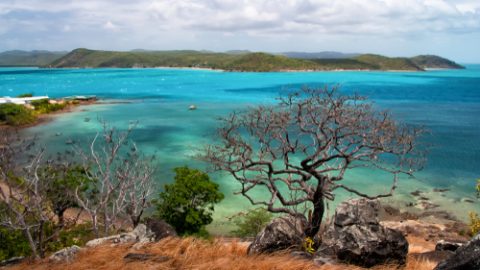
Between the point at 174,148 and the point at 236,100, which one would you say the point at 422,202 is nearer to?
the point at 174,148

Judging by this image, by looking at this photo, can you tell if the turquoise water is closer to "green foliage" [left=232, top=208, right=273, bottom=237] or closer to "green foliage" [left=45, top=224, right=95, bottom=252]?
"green foliage" [left=232, top=208, right=273, bottom=237]

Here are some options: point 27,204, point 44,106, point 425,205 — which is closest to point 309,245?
point 27,204

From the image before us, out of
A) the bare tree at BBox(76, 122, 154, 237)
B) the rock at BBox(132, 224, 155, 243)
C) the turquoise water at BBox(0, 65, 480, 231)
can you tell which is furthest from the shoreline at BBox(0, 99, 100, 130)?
the rock at BBox(132, 224, 155, 243)

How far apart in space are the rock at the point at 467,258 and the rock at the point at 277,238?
4.84m

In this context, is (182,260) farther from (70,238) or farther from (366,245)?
(70,238)

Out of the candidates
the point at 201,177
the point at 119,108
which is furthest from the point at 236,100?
the point at 201,177

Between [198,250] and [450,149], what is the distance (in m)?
46.1

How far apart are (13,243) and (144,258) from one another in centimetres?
1242

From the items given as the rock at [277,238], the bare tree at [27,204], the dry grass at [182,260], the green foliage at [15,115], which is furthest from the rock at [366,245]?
the green foliage at [15,115]

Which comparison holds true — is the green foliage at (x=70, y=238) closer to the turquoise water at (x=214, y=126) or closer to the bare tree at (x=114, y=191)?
the bare tree at (x=114, y=191)

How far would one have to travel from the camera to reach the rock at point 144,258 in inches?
319

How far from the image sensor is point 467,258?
6.93 meters

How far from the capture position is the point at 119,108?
82.6 metres

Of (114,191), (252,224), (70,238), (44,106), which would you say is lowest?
(252,224)
